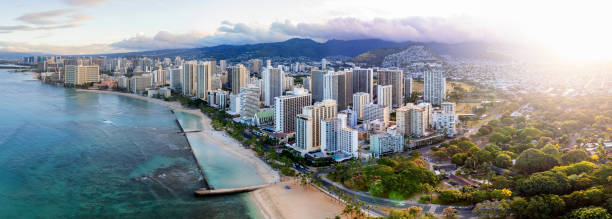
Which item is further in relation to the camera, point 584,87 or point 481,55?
point 481,55

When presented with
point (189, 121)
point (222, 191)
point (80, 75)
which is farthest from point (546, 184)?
point (80, 75)

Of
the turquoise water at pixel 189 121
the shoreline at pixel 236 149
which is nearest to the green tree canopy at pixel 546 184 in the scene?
the shoreline at pixel 236 149

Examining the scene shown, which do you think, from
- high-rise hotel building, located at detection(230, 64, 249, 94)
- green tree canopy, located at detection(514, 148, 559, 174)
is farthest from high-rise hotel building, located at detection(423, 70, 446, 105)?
green tree canopy, located at detection(514, 148, 559, 174)

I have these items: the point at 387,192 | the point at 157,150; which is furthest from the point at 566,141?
the point at 157,150

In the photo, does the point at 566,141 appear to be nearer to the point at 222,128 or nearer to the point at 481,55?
the point at 222,128

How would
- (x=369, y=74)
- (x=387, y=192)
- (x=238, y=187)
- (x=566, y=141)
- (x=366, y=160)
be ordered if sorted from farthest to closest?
(x=369, y=74)
(x=566, y=141)
(x=366, y=160)
(x=238, y=187)
(x=387, y=192)

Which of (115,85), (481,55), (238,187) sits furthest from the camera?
(481,55)

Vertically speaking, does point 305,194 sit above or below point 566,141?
below
